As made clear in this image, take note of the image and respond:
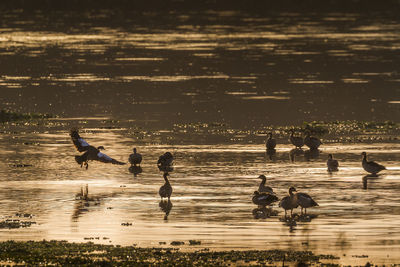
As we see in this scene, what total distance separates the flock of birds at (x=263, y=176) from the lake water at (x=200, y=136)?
32cm

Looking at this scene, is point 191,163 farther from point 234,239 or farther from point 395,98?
point 395,98

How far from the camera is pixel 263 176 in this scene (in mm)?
28828

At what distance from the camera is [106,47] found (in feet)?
277

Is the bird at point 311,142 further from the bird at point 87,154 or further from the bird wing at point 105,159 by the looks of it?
the bird at point 87,154

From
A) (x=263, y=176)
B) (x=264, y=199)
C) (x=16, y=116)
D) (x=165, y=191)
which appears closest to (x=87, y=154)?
(x=165, y=191)

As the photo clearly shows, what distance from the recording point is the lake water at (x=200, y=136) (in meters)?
24.3

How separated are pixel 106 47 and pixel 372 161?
54.2 metres

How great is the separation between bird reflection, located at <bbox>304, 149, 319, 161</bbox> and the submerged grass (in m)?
14.2

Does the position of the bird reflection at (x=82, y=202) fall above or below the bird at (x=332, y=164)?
below

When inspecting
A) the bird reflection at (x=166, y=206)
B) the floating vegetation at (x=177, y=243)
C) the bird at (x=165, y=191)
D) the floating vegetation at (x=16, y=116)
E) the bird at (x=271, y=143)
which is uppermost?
the floating vegetation at (x=16, y=116)

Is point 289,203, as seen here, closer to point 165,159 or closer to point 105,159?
point 165,159

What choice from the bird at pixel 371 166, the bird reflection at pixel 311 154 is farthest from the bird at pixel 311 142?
the bird at pixel 371 166

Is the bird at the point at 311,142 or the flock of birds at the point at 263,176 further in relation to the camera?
the bird at the point at 311,142

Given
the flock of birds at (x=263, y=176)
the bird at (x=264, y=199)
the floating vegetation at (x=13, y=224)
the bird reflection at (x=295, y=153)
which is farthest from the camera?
the bird reflection at (x=295, y=153)
